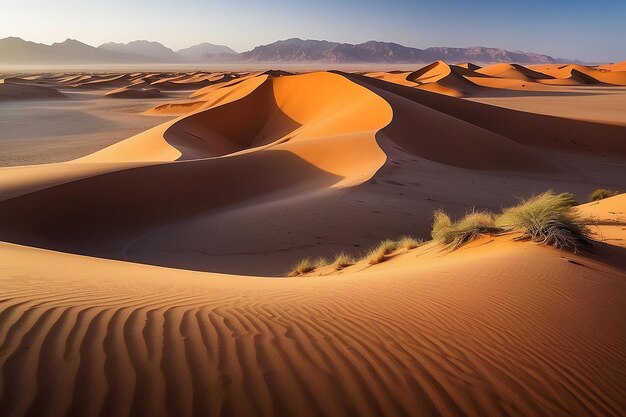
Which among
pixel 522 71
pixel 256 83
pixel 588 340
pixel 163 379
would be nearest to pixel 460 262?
pixel 588 340

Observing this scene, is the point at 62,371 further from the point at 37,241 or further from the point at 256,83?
the point at 256,83

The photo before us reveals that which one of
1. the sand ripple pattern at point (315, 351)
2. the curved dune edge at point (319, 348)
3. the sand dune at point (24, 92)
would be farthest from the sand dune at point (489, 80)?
the sand ripple pattern at point (315, 351)

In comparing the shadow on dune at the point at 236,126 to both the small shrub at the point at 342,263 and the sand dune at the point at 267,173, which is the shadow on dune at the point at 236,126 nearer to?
the sand dune at the point at 267,173

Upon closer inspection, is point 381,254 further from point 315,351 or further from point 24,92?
point 24,92

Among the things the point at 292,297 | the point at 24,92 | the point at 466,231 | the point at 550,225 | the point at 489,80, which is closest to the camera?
the point at 292,297

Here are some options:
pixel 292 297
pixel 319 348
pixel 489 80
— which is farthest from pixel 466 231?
pixel 489 80

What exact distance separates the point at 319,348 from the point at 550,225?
429 cm

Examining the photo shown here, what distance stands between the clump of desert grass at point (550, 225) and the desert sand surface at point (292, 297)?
0.22m

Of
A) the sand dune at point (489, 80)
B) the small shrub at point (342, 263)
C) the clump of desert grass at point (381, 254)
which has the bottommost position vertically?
the small shrub at point (342, 263)

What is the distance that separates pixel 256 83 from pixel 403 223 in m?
28.9

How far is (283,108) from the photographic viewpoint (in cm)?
3084

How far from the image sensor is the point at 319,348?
114 inches

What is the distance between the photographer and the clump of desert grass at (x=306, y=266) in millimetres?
7755

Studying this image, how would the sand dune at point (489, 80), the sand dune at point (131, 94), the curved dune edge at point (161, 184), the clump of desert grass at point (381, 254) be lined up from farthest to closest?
the sand dune at point (131, 94)
the sand dune at point (489, 80)
the curved dune edge at point (161, 184)
the clump of desert grass at point (381, 254)
